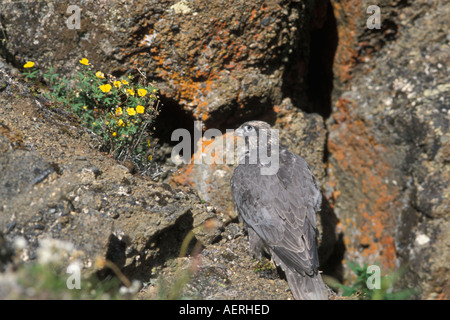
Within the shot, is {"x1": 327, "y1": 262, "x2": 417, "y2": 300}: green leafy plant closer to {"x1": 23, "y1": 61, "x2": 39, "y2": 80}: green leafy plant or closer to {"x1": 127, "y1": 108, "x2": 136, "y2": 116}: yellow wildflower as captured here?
{"x1": 127, "y1": 108, "x2": 136, "y2": 116}: yellow wildflower

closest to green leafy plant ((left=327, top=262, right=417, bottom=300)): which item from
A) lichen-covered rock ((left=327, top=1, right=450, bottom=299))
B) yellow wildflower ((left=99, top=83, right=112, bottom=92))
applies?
lichen-covered rock ((left=327, top=1, right=450, bottom=299))

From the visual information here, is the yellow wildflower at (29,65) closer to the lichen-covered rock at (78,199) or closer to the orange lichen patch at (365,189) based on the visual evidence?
the lichen-covered rock at (78,199)

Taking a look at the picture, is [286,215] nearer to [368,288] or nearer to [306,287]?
[306,287]

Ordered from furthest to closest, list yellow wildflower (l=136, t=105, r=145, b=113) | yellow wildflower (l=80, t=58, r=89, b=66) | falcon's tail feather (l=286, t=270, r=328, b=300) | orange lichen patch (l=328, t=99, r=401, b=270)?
orange lichen patch (l=328, t=99, r=401, b=270)
yellow wildflower (l=80, t=58, r=89, b=66)
yellow wildflower (l=136, t=105, r=145, b=113)
falcon's tail feather (l=286, t=270, r=328, b=300)

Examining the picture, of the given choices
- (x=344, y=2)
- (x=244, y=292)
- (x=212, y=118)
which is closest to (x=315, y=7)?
(x=344, y=2)

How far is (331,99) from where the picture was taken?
6.75 m

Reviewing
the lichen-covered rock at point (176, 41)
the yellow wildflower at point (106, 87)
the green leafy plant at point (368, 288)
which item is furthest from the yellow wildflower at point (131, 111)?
the green leafy plant at point (368, 288)

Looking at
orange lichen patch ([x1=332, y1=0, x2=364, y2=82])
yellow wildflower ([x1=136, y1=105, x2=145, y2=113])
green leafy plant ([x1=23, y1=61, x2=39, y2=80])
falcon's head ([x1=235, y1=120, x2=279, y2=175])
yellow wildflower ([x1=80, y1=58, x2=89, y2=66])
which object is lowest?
falcon's head ([x1=235, y1=120, x2=279, y2=175])

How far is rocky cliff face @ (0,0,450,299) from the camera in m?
4.91

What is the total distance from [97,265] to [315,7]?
4.60 m

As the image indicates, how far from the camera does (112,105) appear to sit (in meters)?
5.26

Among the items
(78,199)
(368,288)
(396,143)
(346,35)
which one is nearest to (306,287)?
(368,288)

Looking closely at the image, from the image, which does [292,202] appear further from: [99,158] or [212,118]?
[99,158]

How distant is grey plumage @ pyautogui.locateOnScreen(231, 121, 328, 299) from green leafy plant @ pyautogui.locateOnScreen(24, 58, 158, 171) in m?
1.22
